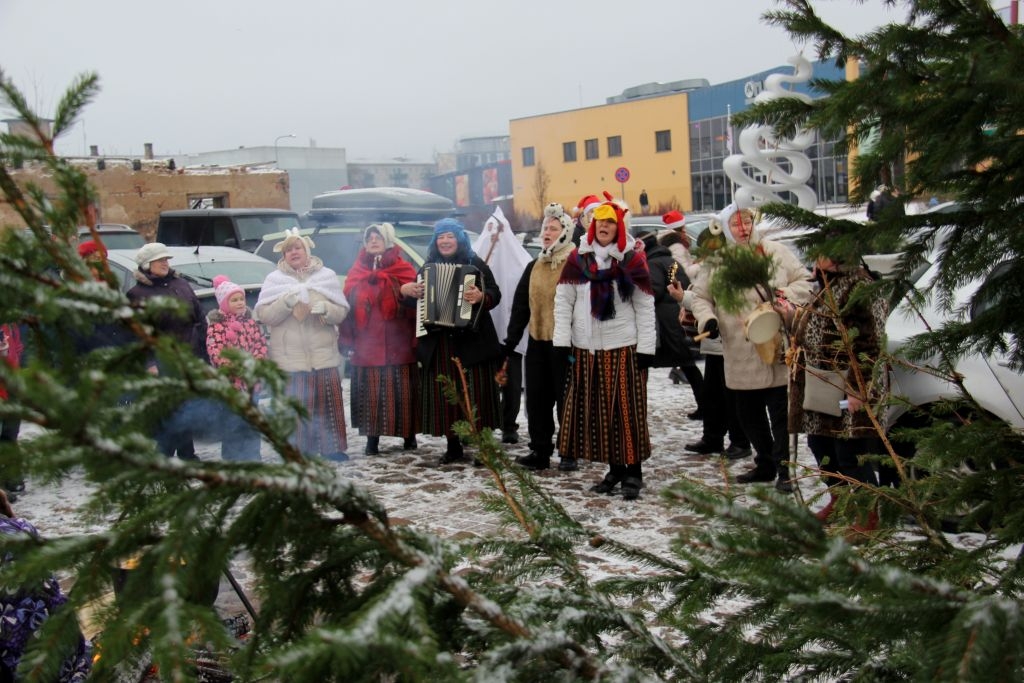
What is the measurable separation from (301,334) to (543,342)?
1.98 m

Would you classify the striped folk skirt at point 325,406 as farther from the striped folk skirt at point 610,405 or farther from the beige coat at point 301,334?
the striped folk skirt at point 610,405

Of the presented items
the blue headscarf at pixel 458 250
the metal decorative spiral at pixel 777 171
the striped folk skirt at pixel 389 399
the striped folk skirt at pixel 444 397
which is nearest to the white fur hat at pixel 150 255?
the striped folk skirt at pixel 389 399

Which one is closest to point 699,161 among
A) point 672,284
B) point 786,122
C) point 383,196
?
point 383,196

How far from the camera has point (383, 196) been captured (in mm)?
14883

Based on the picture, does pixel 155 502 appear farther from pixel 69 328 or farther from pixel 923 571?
pixel 923 571

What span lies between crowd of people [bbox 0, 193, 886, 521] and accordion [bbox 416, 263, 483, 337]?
0.06ft

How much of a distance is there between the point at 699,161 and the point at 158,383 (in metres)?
48.9

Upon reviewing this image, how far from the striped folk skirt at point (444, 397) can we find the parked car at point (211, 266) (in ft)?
8.36

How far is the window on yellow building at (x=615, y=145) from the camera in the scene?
51.1 m

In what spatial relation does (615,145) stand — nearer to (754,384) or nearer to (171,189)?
(171,189)

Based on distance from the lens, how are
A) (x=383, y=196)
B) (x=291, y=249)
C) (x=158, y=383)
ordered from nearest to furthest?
(x=158, y=383)
(x=291, y=249)
(x=383, y=196)

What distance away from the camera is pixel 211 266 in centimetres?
1011

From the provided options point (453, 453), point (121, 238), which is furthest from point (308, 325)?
point (121, 238)

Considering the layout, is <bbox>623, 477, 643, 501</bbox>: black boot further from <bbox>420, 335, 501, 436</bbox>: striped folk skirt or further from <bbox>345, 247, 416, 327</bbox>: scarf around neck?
<bbox>345, 247, 416, 327</bbox>: scarf around neck
